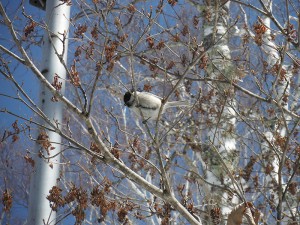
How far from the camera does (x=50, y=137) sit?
115 inches

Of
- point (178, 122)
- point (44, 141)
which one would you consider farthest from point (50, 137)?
point (178, 122)

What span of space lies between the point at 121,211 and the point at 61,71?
111cm

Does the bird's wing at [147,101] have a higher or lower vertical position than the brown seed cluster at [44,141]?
higher

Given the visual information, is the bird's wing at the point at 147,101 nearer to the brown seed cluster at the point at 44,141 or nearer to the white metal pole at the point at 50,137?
the white metal pole at the point at 50,137

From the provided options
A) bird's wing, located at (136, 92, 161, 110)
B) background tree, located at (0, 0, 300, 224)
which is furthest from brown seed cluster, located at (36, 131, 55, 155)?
bird's wing, located at (136, 92, 161, 110)

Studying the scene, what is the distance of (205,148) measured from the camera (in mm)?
4801

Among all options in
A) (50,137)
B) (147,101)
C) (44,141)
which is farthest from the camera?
(147,101)

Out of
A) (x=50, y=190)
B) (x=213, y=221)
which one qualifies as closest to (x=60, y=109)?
(x=50, y=190)

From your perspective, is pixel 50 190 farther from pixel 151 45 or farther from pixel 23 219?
pixel 23 219

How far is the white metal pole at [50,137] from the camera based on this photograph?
9.02ft

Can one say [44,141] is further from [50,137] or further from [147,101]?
[147,101]

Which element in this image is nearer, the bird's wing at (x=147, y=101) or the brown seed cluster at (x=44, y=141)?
the brown seed cluster at (x=44, y=141)

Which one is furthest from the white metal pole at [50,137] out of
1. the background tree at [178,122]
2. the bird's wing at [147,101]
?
the bird's wing at [147,101]

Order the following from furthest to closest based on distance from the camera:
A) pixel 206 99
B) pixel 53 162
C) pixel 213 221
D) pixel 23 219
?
pixel 23 219 < pixel 206 99 < pixel 53 162 < pixel 213 221
